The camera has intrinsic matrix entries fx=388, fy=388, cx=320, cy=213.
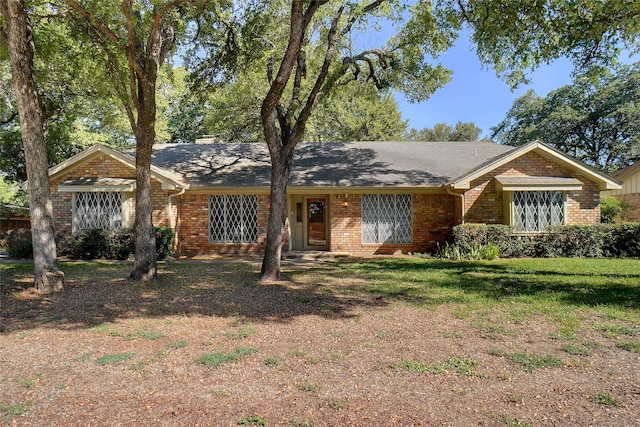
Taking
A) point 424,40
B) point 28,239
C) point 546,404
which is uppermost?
point 424,40

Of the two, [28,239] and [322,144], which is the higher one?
[322,144]

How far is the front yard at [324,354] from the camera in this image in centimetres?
303

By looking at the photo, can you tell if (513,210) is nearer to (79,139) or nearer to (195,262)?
(195,262)

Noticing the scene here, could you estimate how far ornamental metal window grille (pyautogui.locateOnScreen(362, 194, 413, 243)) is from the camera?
1349 cm

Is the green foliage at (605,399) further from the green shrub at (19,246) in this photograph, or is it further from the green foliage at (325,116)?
the green shrub at (19,246)

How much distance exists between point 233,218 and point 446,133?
109ft

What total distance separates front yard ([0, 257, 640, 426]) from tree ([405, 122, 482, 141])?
113 feet

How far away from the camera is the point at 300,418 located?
291 centimetres

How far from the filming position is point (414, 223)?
13.5m

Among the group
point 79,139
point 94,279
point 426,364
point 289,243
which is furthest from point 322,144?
point 426,364

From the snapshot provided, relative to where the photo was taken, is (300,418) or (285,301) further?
(285,301)

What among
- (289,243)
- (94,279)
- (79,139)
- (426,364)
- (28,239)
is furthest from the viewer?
(79,139)

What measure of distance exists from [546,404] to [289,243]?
1110 centimetres

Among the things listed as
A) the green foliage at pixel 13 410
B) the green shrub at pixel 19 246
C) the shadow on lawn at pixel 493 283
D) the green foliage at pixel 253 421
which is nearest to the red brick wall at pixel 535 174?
the shadow on lawn at pixel 493 283
